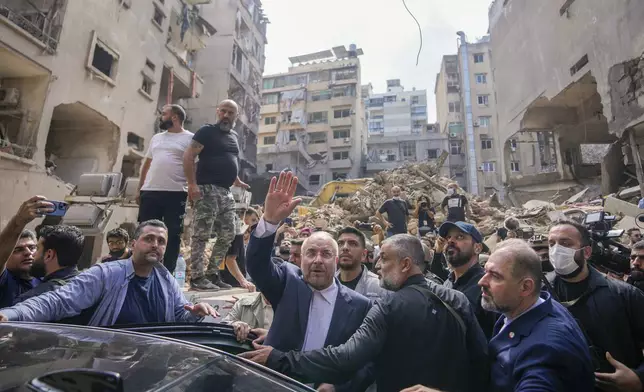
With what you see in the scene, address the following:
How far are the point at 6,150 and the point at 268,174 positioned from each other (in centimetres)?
2333

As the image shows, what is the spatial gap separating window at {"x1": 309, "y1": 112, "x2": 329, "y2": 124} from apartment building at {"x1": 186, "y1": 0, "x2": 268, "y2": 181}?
11481mm

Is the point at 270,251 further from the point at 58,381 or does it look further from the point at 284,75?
the point at 284,75

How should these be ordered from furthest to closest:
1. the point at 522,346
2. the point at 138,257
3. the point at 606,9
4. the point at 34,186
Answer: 1. the point at 34,186
2. the point at 606,9
3. the point at 138,257
4. the point at 522,346

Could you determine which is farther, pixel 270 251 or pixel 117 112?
pixel 117 112

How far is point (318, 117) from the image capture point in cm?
4525

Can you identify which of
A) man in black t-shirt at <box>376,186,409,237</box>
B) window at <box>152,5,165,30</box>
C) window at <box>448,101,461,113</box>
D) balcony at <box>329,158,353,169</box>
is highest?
window at <box>448,101,461,113</box>

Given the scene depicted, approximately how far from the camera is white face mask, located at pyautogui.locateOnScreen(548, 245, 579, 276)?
2.93 m

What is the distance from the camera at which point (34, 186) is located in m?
12.9

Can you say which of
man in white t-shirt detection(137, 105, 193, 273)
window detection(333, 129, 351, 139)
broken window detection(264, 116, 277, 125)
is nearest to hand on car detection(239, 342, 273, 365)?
man in white t-shirt detection(137, 105, 193, 273)

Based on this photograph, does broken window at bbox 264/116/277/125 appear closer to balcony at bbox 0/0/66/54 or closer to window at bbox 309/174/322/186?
window at bbox 309/174/322/186

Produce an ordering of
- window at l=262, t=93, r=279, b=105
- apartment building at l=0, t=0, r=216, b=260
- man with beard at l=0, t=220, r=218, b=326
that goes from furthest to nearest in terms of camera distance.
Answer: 1. window at l=262, t=93, r=279, b=105
2. apartment building at l=0, t=0, r=216, b=260
3. man with beard at l=0, t=220, r=218, b=326

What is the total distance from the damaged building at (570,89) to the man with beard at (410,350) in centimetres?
1229

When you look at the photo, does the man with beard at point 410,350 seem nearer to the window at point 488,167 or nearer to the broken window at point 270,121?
the window at point 488,167

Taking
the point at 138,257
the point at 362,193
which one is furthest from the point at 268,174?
the point at 138,257
